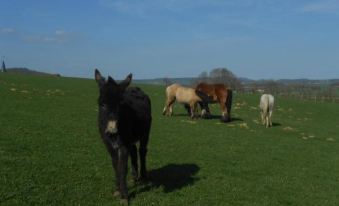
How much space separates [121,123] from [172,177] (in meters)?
3.15

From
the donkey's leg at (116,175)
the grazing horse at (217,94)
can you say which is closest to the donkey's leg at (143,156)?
the donkey's leg at (116,175)

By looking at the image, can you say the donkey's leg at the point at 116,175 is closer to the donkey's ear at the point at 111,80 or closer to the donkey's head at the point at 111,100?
the donkey's head at the point at 111,100

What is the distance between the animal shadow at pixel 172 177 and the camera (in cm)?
1073

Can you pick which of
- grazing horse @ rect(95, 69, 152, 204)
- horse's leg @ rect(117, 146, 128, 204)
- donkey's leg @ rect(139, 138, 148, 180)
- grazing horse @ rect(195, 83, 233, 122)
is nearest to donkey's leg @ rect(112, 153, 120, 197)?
grazing horse @ rect(95, 69, 152, 204)

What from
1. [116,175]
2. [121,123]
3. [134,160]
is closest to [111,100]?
[121,123]

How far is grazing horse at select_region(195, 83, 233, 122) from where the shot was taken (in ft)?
87.8

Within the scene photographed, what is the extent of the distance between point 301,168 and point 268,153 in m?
2.19

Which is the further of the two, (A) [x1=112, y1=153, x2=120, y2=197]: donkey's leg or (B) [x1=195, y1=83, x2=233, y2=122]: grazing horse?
(B) [x1=195, y1=83, x2=233, y2=122]: grazing horse

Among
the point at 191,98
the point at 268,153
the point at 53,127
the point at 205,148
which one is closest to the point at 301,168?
the point at 268,153

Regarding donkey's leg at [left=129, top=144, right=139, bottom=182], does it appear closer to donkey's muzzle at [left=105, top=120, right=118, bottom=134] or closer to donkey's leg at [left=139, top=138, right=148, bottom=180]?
donkey's leg at [left=139, top=138, right=148, bottom=180]

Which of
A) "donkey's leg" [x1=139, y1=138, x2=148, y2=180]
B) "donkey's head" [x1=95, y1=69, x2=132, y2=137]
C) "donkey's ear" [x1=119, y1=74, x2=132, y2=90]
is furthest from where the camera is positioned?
"donkey's leg" [x1=139, y1=138, x2=148, y2=180]

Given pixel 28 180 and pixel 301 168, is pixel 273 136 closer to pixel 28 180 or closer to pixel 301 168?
pixel 301 168

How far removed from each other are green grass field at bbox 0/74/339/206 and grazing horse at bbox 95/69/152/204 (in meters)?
0.62

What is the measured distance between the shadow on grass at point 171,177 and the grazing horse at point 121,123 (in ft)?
1.40
